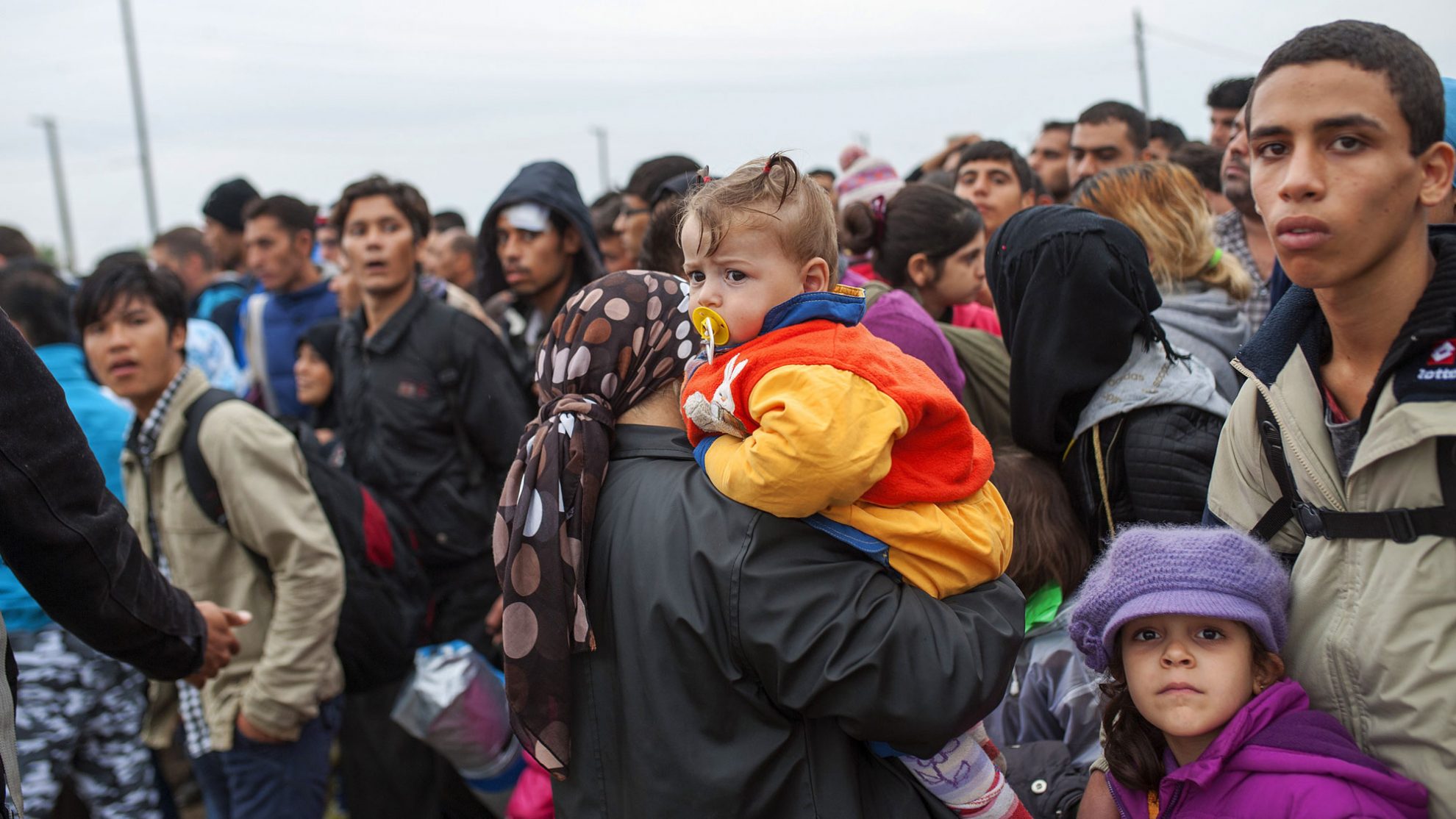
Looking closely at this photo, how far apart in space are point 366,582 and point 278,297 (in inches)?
118

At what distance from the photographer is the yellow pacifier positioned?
2.17 m

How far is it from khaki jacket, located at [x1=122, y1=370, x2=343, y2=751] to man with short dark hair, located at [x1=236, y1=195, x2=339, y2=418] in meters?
2.46

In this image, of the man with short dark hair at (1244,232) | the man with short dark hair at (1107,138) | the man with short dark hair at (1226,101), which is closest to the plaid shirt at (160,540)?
the man with short dark hair at (1244,232)

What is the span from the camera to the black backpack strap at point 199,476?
3811mm

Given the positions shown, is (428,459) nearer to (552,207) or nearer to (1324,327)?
(552,207)

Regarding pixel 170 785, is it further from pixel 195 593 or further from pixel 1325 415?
pixel 1325 415

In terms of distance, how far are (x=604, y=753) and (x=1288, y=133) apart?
167 cm

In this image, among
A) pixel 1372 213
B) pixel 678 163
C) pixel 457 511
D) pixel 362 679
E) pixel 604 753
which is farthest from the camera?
pixel 678 163

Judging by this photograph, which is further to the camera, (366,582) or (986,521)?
(366,582)

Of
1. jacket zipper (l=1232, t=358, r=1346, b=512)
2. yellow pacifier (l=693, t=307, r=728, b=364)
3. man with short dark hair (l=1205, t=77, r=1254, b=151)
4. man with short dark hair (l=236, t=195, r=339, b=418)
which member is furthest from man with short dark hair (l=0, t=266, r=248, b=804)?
man with short dark hair (l=1205, t=77, r=1254, b=151)

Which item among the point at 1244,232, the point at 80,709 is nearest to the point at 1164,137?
the point at 1244,232

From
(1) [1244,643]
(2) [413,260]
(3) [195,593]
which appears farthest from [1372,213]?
(2) [413,260]

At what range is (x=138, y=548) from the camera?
282 cm

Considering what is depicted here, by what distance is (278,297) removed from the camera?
258 inches
